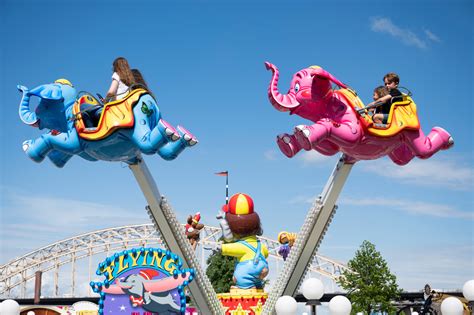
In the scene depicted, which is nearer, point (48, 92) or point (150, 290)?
point (48, 92)

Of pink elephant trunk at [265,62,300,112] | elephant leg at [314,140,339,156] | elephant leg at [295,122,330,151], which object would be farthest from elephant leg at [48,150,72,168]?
elephant leg at [314,140,339,156]

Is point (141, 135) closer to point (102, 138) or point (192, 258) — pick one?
point (102, 138)

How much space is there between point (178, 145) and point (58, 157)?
233cm

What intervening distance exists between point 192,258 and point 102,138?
3073mm

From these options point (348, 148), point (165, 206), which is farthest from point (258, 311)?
point (348, 148)

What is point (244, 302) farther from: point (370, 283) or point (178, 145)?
point (370, 283)

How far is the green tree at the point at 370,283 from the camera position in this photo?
18.2 metres

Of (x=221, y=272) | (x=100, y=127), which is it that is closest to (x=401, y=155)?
(x=100, y=127)

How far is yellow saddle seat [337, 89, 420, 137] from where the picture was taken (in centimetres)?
1058

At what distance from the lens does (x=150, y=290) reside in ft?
35.1

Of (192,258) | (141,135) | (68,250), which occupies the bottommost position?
(192,258)

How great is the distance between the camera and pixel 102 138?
10.4 meters

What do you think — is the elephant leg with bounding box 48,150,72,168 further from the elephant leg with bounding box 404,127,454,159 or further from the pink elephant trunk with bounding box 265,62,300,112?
the elephant leg with bounding box 404,127,454,159

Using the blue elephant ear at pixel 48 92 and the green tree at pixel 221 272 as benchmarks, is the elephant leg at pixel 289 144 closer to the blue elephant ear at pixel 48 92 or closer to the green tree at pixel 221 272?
the blue elephant ear at pixel 48 92
